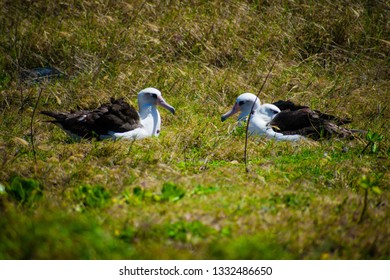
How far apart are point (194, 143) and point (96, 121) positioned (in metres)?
1.05

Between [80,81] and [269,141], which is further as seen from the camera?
[80,81]

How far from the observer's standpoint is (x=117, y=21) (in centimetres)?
870

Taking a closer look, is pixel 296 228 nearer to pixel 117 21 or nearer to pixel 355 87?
pixel 355 87

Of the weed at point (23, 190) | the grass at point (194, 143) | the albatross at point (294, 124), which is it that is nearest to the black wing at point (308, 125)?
the albatross at point (294, 124)

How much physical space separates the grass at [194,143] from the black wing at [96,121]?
0.22 meters

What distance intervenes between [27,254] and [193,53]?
5.68 metres

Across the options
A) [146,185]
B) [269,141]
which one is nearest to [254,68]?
[269,141]

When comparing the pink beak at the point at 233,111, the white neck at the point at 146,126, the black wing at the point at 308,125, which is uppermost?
the black wing at the point at 308,125

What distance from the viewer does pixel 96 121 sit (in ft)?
20.7

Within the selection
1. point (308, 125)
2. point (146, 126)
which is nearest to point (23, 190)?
point (146, 126)

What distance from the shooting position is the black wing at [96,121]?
6262 millimetres

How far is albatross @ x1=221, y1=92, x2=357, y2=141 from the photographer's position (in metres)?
6.30

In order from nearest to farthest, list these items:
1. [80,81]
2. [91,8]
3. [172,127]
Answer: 1. [172,127]
2. [80,81]
3. [91,8]

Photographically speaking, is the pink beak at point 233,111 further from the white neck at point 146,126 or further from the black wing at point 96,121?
the black wing at point 96,121
